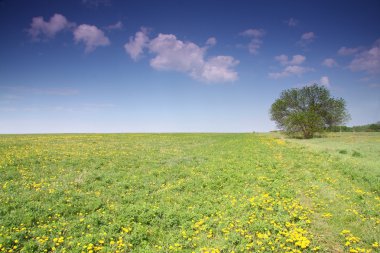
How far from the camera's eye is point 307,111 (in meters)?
68.1

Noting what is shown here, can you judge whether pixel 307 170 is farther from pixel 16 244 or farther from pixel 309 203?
pixel 16 244

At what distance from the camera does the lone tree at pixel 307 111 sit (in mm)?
64188

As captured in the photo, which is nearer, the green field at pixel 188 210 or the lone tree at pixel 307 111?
→ the green field at pixel 188 210

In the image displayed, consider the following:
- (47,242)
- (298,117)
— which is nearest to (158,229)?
(47,242)

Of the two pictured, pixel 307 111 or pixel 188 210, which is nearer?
pixel 188 210

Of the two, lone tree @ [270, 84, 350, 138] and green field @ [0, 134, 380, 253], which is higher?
lone tree @ [270, 84, 350, 138]

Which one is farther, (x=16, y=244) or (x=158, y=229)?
(x=158, y=229)

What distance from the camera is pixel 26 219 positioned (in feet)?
32.4

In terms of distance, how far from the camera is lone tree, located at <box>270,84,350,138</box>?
211ft

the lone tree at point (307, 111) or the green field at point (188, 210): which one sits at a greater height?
the lone tree at point (307, 111)

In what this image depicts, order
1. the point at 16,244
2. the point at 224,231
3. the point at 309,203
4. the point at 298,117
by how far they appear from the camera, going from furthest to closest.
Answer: the point at 298,117, the point at 309,203, the point at 224,231, the point at 16,244

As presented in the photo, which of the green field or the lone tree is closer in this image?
the green field

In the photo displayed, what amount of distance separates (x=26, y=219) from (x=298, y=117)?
61.9 m

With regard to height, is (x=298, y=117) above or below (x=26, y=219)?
above
